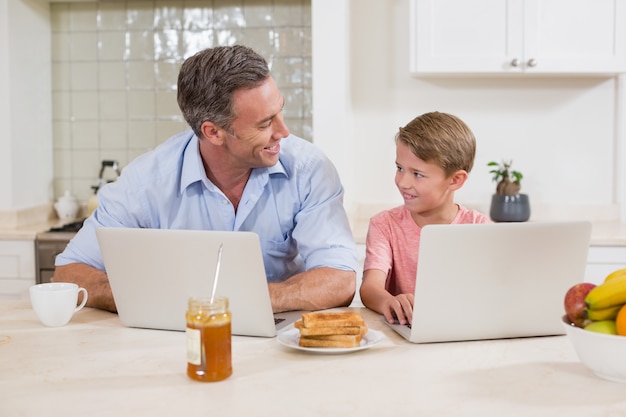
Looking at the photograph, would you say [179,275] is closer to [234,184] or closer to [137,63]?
[234,184]

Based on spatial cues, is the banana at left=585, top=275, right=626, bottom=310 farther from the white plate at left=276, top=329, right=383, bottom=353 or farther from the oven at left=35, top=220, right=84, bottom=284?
the oven at left=35, top=220, right=84, bottom=284

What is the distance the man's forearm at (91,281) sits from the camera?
6.22ft

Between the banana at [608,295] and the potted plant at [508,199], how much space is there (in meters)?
2.17

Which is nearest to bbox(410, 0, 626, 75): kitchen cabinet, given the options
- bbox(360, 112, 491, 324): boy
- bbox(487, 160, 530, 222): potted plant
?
bbox(487, 160, 530, 222): potted plant

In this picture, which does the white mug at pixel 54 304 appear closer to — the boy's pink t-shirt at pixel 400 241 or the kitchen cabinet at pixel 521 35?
the boy's pink t-shirt at pixel 400 241

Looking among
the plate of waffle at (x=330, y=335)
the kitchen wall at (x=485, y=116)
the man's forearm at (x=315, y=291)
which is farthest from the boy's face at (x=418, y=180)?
the kitchen wall at (x=485, y=116)

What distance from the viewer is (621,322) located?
1290 mm

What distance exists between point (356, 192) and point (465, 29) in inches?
36.6

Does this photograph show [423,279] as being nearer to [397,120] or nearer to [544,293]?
[544,293]

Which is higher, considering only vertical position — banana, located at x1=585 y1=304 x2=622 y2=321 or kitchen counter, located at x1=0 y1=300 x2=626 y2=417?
banana, located at x1=585 y1=304 x2=622 y2=321

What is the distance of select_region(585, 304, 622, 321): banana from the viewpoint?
4.33 feet

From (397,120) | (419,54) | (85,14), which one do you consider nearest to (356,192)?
(397,120)

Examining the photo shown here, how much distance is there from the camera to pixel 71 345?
1603 millimetres

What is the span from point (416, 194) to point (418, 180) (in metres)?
0.04
